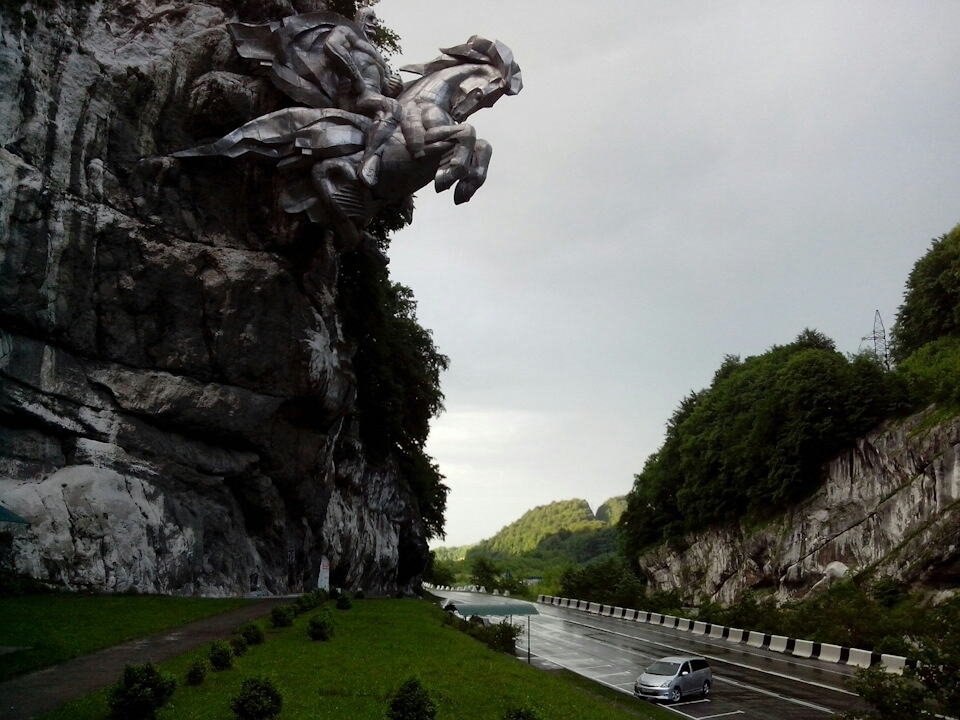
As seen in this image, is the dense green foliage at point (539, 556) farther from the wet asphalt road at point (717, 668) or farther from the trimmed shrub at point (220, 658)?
the trimmed shrub at point (220, 658)

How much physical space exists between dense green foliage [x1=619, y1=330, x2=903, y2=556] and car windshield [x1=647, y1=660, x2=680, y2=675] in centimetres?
2545

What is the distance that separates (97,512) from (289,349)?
928 centimetres

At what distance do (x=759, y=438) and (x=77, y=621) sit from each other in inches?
1570

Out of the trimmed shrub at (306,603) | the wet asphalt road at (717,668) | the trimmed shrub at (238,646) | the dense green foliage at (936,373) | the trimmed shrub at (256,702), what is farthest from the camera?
the dense green foliage at (936,373)

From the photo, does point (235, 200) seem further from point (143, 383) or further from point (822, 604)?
point (822, 604)

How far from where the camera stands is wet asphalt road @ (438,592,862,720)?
19844mm

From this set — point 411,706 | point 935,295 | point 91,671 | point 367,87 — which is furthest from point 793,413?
point 91,671

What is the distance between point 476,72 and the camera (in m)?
32.4

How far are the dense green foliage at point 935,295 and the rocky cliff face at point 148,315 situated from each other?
115 ft

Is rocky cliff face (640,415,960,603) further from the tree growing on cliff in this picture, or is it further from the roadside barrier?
the tree growing on cliff

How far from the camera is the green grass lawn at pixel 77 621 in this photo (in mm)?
15258

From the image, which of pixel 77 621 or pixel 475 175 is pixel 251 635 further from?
pixel 475 175

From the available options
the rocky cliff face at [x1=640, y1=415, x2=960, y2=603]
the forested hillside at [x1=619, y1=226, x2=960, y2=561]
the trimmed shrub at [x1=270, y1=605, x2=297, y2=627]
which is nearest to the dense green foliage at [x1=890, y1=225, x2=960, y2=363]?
the forested hillside at [x1=619, y1=226, x2=960, y2=561]

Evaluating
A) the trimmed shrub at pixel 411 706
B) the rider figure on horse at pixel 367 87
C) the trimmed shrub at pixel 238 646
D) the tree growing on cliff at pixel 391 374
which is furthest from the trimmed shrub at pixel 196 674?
the tree growing on cliff at pixel 391 374
